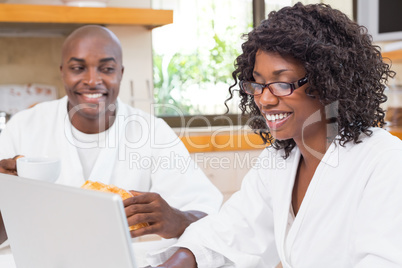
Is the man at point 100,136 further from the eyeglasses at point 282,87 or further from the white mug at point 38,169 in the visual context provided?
the eyeglasses at point 282,87

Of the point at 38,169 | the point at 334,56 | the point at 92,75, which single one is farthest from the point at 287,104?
the point at 92,75

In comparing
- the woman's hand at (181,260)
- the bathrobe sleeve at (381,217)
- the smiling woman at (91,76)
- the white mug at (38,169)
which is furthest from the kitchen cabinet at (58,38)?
the bathrobe sleeve at (381,217)

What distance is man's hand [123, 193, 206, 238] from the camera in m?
1.22

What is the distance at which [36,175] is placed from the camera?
3.91 feet

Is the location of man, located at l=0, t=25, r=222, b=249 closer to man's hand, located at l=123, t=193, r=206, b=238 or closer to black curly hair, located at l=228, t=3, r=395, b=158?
man's hand, located at l=123, t=193, r=206, b=238

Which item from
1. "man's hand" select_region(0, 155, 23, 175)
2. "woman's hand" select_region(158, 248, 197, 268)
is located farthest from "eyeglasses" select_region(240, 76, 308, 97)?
"man's hand" select_region(0, 155, 23, 175)

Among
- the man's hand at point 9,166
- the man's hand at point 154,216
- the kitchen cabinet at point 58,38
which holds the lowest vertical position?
the man's hand at point 154,216

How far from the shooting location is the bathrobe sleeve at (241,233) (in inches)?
46.9

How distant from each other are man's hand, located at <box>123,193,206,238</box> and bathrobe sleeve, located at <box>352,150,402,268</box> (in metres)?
0.50

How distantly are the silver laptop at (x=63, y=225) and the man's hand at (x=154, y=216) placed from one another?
1.46 ft

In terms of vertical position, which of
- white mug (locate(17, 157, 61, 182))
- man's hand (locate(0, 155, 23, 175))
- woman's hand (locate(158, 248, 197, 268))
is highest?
white mug (locate(17, 157, 61, 182))

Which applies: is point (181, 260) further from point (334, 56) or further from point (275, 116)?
point (334, 56)

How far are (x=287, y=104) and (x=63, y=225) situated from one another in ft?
1.96

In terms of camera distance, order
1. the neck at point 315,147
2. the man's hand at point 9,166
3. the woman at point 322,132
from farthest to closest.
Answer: the man's hand at point 9,166 → the neck at point 315,147 → the woman at point 322,132
